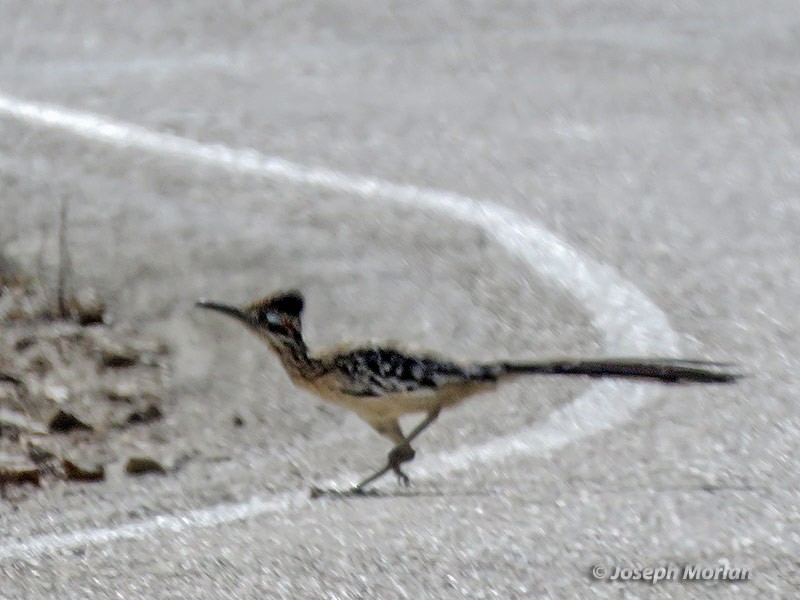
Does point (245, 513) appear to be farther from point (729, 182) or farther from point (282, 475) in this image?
point (729, 182)


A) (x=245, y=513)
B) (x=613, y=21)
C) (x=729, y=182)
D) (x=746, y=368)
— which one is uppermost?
(x=613, y=21)

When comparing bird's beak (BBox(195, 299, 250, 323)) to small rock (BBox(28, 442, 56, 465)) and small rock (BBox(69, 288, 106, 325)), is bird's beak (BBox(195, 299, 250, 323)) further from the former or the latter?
small rock (BBox(69, 288, 106, 325))

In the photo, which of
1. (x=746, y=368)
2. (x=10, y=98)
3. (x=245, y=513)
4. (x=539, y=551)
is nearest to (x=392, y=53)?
(x=10, y=98)

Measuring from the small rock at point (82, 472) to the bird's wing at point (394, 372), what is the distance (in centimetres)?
151

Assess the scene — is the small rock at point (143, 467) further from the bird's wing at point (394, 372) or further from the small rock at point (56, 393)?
the bird's wing at point (394, 372)

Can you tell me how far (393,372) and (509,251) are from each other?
2.87 m

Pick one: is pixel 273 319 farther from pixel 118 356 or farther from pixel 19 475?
pixel 118 356

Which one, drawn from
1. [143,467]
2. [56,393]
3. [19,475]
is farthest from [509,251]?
[19,475]

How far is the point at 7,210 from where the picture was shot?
9.19m

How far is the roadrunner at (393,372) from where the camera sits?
545cm

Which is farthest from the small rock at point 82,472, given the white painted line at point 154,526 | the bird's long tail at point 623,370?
the bird's long tail at point 623,370

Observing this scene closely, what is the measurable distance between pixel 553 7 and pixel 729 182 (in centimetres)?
401

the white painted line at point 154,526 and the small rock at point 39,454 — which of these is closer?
the white painted line at point 154,526

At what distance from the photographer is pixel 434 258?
848cm
